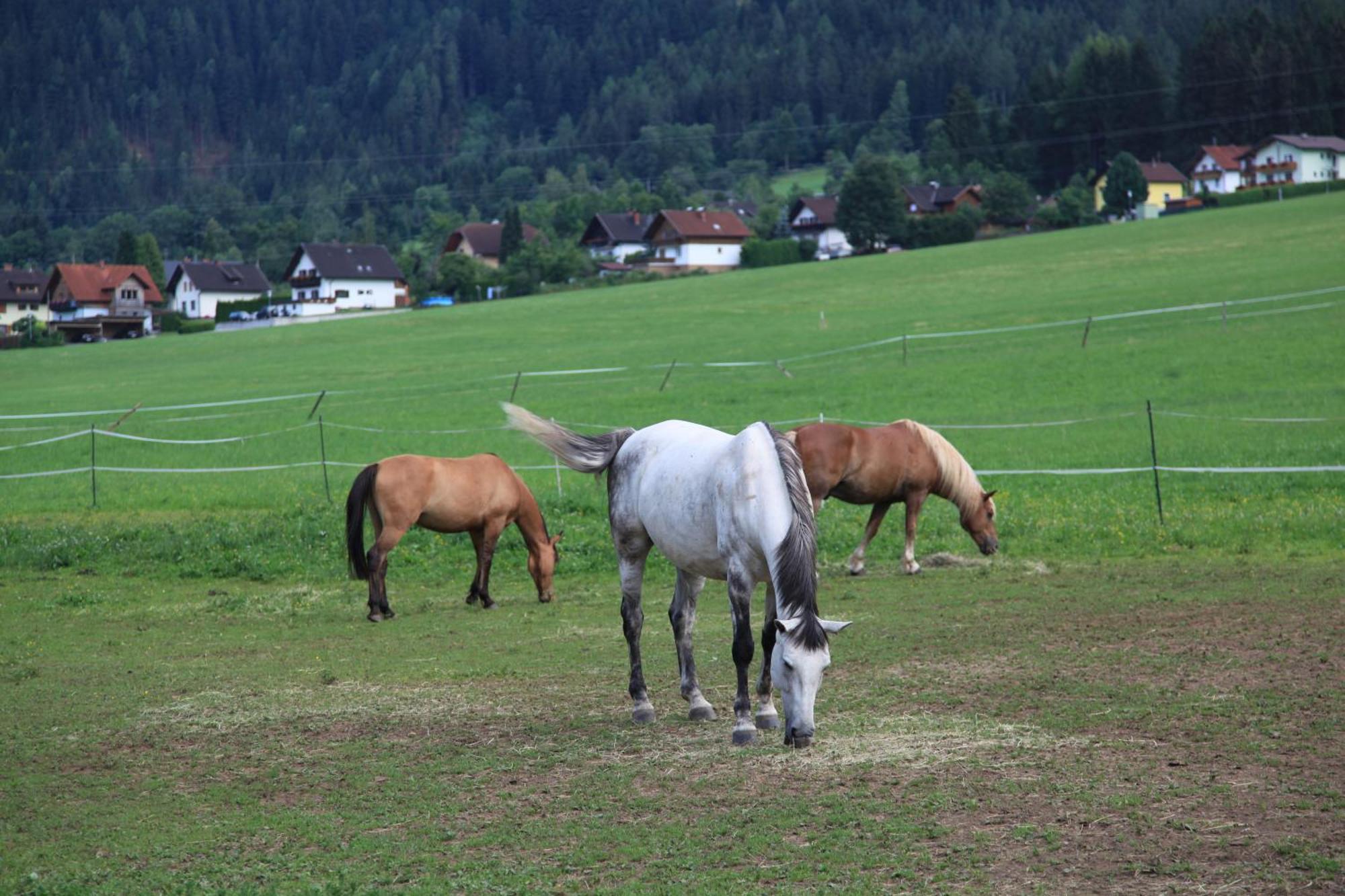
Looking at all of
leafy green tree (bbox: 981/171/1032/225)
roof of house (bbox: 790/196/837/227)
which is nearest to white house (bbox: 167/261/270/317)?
roof of house (bbox: 790/196/837/227)

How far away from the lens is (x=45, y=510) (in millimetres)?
20531

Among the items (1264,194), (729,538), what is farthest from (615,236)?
(729,538)

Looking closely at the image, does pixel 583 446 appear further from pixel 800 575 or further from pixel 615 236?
pixel 615 236

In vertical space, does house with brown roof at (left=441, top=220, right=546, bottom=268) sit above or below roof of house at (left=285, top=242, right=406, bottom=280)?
above

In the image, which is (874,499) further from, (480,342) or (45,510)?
(480,342)

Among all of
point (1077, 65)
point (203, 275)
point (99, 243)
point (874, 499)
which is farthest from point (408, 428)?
point (99, 243)

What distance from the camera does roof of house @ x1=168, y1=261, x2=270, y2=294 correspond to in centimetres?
10450

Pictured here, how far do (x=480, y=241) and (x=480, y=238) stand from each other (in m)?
0.55

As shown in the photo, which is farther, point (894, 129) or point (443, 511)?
point (894, 129)

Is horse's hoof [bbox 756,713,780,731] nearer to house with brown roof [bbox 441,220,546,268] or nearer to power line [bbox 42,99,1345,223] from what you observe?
power line [bbox 42,99,1345,223]

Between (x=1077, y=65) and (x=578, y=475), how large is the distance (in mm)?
104707

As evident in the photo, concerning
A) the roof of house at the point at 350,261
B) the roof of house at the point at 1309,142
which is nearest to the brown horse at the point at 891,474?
the roof of house at the point at 350,261

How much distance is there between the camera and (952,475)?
1522 centimetres

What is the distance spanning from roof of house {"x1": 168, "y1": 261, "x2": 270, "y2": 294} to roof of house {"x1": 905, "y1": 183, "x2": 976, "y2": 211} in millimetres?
54921
